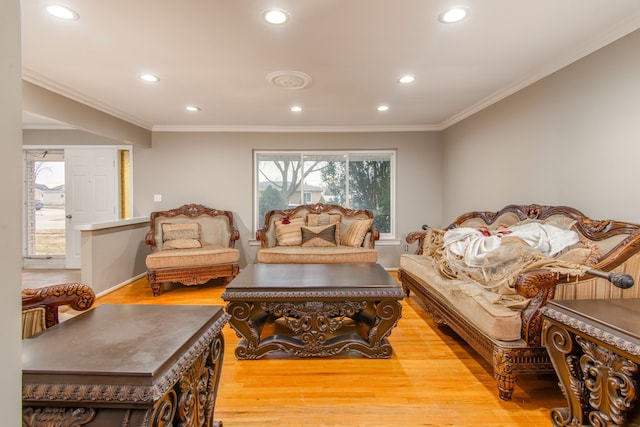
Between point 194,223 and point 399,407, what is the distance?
3.76 m

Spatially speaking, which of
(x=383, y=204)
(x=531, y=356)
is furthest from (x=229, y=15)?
(x=383, y=204)

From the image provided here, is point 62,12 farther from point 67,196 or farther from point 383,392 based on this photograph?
point 67,196

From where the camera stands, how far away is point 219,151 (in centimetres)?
480

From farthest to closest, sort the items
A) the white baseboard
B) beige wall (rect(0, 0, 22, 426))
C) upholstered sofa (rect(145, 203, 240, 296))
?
upholstered sofa (rect(145, 203, 240, 296))
the white baseboard
beige wall (rect(0, 0, 22, 426))

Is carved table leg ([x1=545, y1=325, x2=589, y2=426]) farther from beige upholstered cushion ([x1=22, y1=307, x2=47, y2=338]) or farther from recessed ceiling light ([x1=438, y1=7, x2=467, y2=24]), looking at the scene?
beige upholstered cushion ([x1=22, y1=307, x2=47, y2=338])

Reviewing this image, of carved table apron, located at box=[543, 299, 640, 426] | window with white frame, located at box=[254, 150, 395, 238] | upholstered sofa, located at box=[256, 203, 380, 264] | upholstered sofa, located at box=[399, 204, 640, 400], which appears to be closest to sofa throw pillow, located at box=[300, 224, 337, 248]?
upholstered sofa, located at box=[256, 203, 380, 264]

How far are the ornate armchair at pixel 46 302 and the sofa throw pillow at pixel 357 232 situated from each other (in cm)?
332

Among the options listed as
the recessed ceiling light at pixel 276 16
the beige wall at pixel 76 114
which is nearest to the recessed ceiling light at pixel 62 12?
the recessed ceiling light at pixel 276 16

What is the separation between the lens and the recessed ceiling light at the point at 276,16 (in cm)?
185

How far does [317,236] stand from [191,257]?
173 cm

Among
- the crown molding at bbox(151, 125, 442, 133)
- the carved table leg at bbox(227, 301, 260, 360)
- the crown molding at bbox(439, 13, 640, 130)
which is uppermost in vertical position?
the crown molding at bbox(151, 125, 442, 133)

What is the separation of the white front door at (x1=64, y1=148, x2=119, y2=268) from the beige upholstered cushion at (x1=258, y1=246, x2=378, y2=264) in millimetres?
2920

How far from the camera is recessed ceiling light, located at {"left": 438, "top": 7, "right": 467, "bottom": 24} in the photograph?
1.83 m

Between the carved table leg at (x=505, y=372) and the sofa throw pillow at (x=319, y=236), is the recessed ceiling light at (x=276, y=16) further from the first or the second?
the sofa throw pillow at (x=319, y=236)
